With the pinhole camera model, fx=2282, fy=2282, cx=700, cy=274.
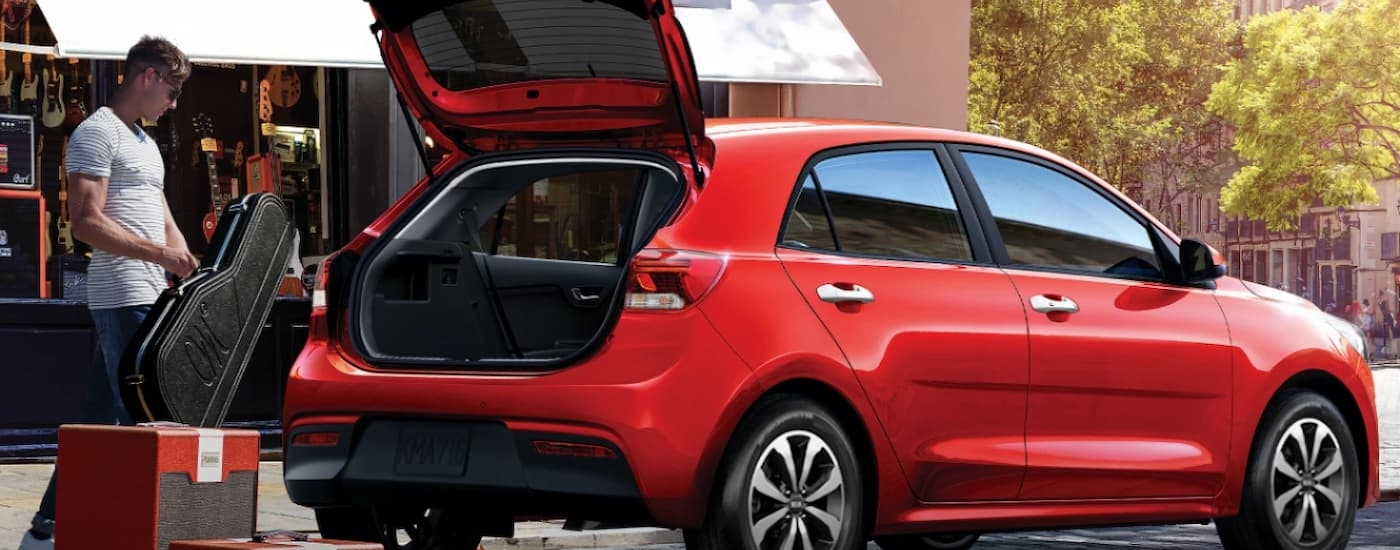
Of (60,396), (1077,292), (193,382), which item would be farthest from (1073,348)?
(60,396)

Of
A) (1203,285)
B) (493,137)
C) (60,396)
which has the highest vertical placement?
(493,137)

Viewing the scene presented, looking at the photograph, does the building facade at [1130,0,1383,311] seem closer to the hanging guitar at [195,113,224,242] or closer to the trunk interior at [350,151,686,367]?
the hanging guitar at [195,113,224,242]

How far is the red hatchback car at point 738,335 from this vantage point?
235 inches

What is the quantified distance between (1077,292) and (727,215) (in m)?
1.51

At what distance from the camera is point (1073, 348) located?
7023 mm

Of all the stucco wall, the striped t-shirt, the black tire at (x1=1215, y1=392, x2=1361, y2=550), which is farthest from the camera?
the stucco wall

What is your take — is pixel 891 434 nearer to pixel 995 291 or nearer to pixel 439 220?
pixel 995 291

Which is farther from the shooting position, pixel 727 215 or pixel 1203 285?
pixel 1203 285

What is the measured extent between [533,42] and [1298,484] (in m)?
3.22

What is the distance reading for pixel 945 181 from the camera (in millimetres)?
6957

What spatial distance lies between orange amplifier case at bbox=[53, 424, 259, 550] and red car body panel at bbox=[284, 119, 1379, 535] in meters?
0.26

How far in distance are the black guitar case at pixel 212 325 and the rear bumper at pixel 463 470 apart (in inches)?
26.1

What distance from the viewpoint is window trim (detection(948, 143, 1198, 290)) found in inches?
276

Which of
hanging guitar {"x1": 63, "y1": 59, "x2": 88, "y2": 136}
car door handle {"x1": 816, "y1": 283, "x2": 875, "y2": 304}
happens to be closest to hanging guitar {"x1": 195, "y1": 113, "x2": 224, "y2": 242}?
hanging guitar {"x1": 63, "y1": 59, "x2": 88, "y2": 136}
